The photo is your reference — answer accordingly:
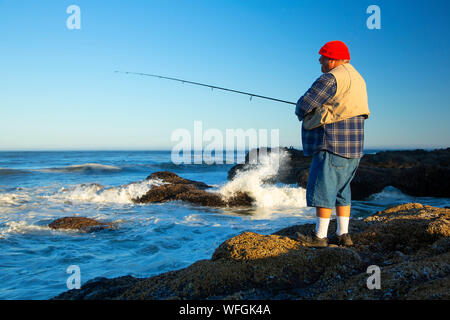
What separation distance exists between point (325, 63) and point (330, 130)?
68 centimetres

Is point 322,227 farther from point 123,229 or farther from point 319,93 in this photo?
point 123,229

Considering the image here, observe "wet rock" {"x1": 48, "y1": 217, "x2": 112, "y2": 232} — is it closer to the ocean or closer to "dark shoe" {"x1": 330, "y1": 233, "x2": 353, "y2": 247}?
the ocean

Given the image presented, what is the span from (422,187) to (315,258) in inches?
355

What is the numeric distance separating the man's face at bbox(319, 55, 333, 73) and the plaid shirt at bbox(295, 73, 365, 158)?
245mm

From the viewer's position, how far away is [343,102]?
2.78 meters

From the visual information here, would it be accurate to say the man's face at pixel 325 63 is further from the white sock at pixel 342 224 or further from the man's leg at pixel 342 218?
the white sock at pixel 342 224

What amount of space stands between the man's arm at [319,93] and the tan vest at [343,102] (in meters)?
0.05

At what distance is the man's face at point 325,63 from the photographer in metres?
2.96

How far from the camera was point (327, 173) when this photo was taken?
9.31 feet
